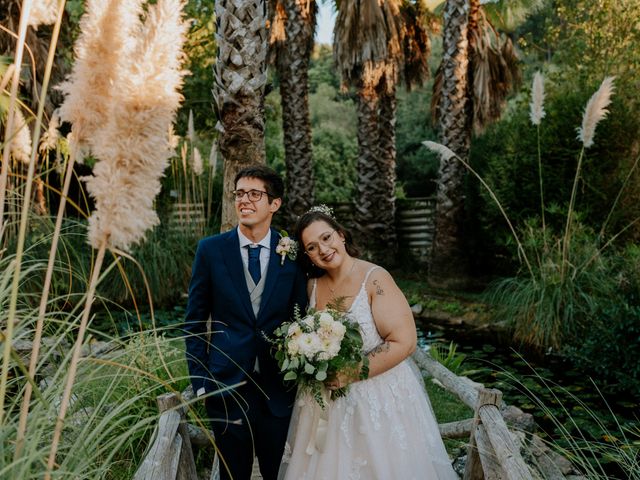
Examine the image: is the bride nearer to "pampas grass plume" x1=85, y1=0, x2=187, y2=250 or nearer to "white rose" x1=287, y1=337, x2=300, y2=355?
"white rose" x1=287, y1=337, x2=300, y2=355

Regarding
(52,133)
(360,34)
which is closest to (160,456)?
(52,133)

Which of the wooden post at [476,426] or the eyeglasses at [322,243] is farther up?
the eyeglasses at [322,243]

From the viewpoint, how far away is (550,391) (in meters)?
4.93

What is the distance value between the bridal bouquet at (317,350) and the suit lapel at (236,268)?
8.9 inches

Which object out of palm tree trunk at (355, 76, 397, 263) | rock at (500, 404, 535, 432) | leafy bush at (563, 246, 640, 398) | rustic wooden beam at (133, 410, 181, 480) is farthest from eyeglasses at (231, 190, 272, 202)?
palm tree trunk at (355, 76, 397, 263)

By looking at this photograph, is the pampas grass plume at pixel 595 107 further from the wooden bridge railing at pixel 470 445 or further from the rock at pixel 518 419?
the wooden bridge railing at pixel 470 445

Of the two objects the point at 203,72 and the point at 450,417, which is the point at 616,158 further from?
the point at 203,72

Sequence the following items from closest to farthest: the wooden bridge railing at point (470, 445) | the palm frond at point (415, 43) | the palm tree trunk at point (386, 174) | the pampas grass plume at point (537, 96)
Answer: the wooden bridge railing at point (470, 445), the pampas grass plume at point (537, 96), the palm tree trunk at point (386, 174), the palm frond at point (415, 43)

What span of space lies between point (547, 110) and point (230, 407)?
981cm

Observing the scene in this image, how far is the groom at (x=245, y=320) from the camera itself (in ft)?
10.3

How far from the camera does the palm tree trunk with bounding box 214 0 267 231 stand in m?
5.07

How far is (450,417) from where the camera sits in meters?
6.00

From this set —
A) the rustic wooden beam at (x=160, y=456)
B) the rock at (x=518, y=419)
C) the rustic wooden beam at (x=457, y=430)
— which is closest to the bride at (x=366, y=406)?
the rustic wooden beam at (x=160, y=456)

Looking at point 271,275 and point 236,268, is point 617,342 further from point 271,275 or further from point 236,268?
point 236,268
